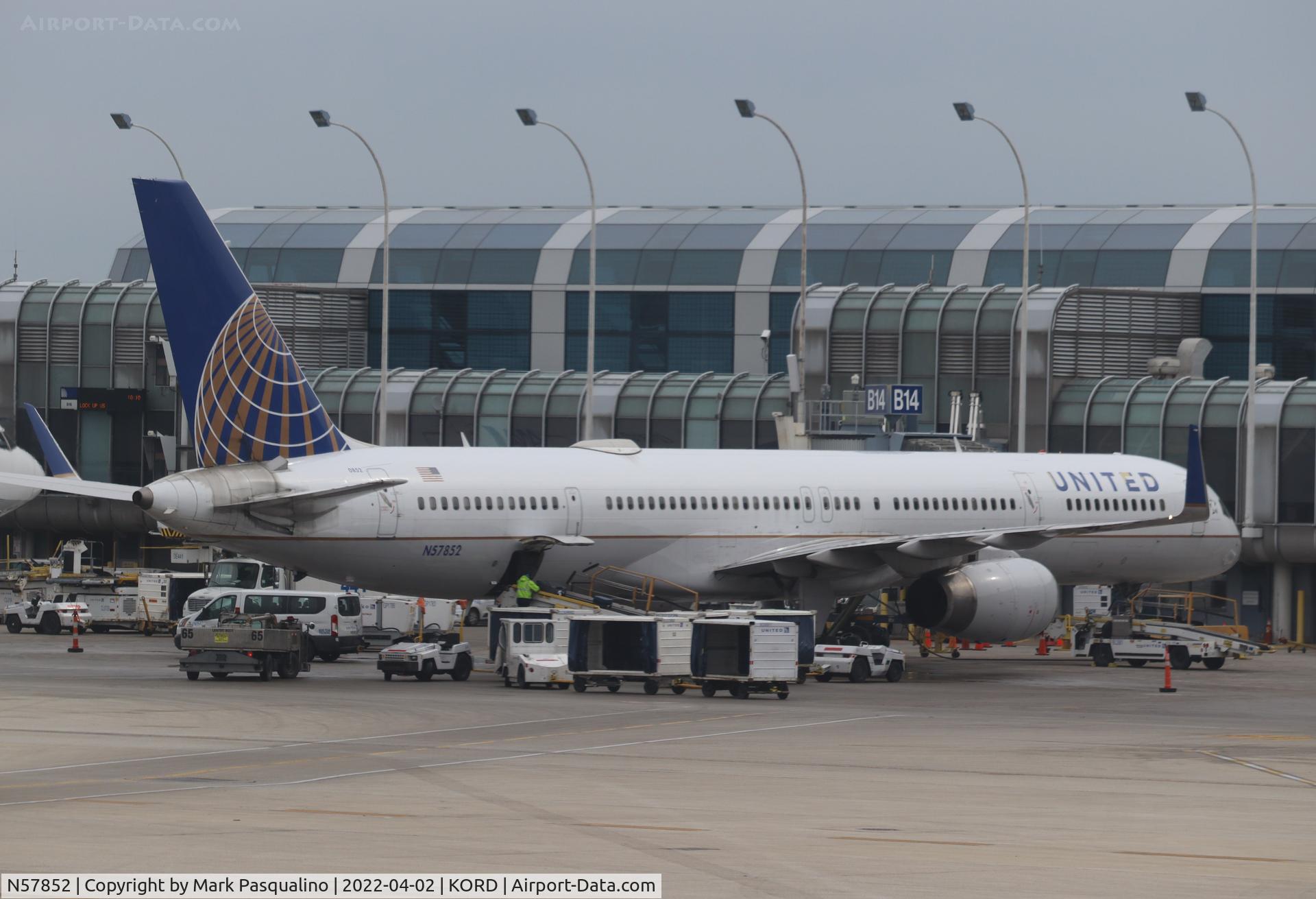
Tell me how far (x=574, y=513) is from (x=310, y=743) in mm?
15478

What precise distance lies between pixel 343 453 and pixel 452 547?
9.38 feet

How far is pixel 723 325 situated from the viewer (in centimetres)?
8806

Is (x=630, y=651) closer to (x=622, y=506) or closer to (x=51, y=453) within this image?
(x=622, y=506)

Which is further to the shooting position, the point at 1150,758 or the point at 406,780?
the point at 1150,758

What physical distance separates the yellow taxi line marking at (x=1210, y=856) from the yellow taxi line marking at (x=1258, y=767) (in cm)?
637

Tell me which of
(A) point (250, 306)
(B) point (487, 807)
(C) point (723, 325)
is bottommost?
(B) point (487, 807)

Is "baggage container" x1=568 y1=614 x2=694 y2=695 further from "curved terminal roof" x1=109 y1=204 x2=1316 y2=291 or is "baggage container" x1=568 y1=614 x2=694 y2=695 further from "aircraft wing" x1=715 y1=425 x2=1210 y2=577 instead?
"curved terminal roof" x1=109 y1=204 x2=1316 y2=291

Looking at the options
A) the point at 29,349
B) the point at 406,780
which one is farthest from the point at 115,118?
the point at 406,780

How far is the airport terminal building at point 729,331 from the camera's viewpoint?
65562 mm

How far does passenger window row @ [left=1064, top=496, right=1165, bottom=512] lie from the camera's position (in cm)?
4869

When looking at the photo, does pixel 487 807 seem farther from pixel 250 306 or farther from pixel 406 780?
pixel 250 306

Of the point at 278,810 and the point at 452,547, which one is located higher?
the point at 452,547

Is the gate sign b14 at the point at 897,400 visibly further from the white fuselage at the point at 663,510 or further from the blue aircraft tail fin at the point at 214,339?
the blue aircraft tail fin at the point at 214,339

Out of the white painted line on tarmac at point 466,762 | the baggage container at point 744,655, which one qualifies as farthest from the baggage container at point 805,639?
the white painted line on tarmac at point 466,762
